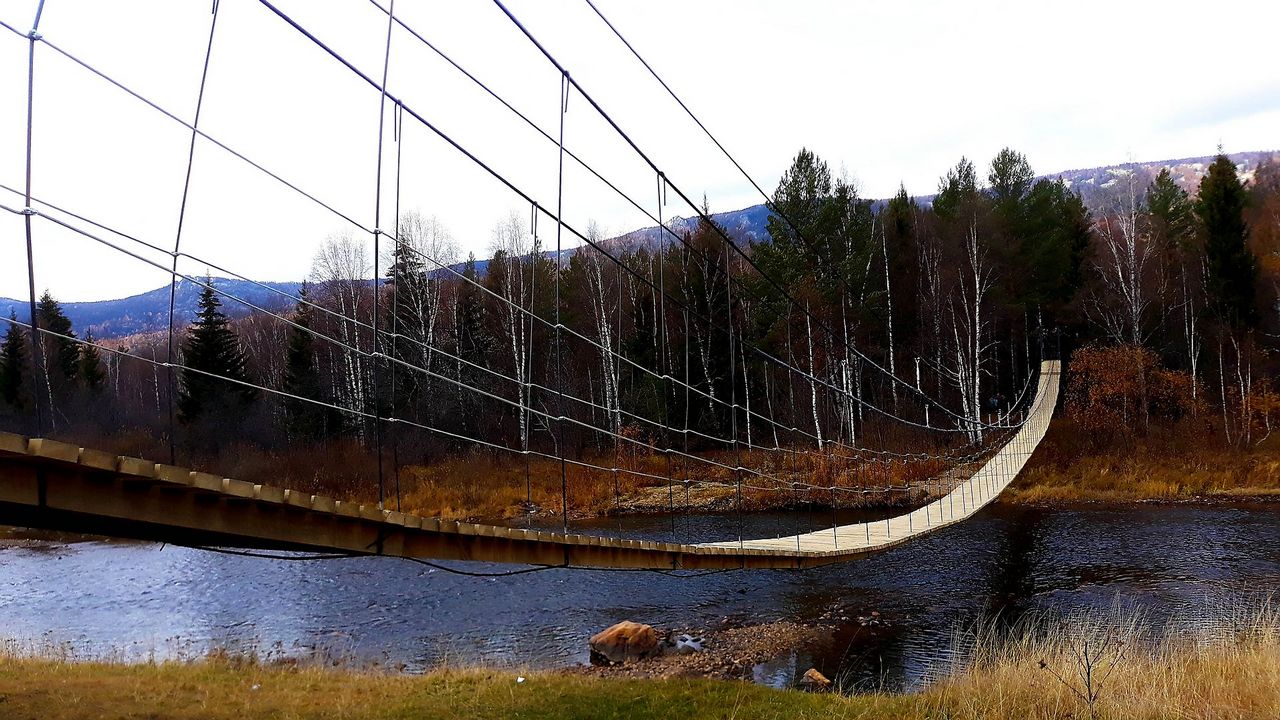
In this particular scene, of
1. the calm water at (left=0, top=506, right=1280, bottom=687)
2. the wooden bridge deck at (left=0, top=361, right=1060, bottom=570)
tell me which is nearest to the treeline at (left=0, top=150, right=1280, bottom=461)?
the calm water at (left=0, top=506, right=1280, bottom=687)

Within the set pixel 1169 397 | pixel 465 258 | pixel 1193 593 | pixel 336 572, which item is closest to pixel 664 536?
pixel 336 572

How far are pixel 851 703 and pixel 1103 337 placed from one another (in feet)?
58.2

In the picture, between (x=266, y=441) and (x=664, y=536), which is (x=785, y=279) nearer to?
(x=664, y=536)

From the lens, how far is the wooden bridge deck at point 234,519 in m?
2.58

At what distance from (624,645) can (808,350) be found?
→ 11.6 metres

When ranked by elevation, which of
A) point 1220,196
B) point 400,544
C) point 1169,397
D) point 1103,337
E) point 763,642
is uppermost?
point 1220,196

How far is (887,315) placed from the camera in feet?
62.9

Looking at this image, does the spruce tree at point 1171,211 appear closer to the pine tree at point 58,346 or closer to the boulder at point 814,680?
the boulder at point 814,680

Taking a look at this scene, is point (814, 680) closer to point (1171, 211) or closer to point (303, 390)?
point (303, 390)

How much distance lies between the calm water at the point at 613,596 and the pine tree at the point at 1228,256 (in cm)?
821

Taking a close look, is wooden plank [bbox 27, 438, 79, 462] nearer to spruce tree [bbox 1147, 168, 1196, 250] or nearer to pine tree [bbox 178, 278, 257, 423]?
pine tree [bbox 178, 278, 257, 423]

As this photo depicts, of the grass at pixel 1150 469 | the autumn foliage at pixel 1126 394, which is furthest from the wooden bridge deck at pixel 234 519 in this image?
the autumn foliage at pixel 1126 394

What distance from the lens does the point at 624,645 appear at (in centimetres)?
730

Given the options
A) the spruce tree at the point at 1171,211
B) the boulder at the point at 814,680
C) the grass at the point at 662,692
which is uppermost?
the spruce tree at the point at 1171,211
